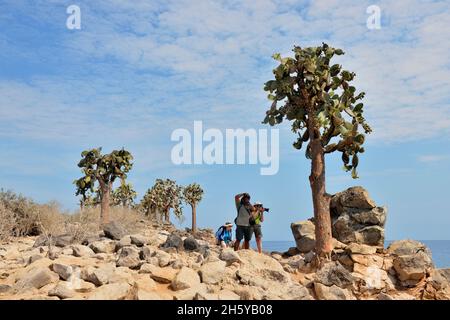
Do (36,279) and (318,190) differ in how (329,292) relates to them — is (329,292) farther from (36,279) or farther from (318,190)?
(318,190)

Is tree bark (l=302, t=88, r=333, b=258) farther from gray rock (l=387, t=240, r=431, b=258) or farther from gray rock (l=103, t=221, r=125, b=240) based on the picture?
gray rock (l=103, t=221, r=125, b=240)

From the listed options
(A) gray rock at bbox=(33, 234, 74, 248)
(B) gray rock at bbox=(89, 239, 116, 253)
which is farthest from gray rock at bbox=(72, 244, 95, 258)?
(A) gray rock at bbox=(33, 234, 74, 248)

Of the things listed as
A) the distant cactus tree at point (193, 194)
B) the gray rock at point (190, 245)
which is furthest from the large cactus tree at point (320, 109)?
the distant cactus tree at point (193, 194)

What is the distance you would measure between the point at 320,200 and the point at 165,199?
37.4 meters

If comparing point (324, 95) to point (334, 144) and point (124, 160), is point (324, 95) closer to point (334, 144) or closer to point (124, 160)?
point (334, 144)

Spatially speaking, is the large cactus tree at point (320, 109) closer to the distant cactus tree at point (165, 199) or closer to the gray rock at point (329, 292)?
the gray rock at point (329, 292)

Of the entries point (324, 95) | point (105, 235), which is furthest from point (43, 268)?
point (324, 95)

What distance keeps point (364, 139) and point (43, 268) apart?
11.1 metres

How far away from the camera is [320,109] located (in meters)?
15.2

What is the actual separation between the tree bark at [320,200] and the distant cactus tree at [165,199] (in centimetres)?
3644

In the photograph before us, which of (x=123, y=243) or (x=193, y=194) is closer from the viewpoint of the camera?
(x=123, y=243)

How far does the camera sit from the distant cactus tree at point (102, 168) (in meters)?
27.6

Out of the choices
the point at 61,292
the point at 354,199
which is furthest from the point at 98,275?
the point at 354,199

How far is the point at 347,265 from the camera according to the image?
14.0 metres
